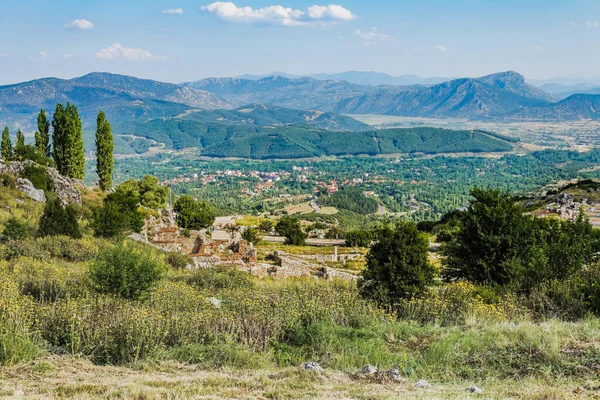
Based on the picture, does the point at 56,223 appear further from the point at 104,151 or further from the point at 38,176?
the point at 104,151

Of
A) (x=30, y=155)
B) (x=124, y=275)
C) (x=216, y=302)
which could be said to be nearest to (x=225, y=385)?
(x=216, y=302)

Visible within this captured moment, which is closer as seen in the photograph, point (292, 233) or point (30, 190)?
point (30, 190)

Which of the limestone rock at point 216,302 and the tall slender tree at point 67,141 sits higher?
the tall slender tree at point 67,141

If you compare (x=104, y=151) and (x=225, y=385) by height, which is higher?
(x=104, y=151)

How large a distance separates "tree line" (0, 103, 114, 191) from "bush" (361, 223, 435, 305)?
3446 cm

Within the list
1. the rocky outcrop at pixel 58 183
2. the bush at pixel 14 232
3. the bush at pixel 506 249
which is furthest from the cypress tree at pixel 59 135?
the bush at pixel 506 249

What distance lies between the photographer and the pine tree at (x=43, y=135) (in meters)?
42.3

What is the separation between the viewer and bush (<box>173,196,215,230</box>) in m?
39.5

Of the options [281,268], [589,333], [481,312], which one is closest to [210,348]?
[481,312]

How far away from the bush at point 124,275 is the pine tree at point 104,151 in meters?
35.7

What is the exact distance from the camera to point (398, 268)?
10781 millimetres

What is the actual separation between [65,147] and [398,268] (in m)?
37.6

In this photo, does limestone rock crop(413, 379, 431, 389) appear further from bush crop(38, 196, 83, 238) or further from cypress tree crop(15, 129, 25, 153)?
cypress tree crop(15, 129, 25, 153)

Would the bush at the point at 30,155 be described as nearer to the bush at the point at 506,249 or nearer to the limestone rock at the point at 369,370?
the bush at the point at 506,249
